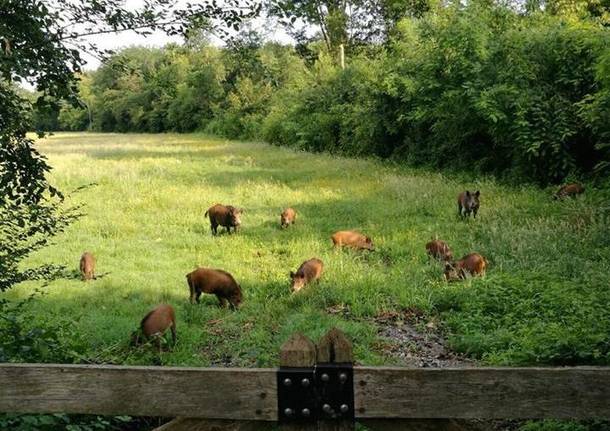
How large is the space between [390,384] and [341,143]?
1238 inches

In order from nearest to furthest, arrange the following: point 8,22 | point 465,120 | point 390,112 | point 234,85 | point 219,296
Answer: point 8,22, point 219,296, point 465,120, point 390,112, point 234,85

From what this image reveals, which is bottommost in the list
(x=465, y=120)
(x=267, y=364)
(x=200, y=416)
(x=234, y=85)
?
(x=267, y=364)

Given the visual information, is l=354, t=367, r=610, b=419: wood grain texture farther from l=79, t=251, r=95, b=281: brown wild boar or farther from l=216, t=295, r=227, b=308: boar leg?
l=79, t=251, r=95, b=281: brown wild boar

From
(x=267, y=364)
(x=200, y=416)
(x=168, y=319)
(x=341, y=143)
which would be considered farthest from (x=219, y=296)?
(x=341, y=143)

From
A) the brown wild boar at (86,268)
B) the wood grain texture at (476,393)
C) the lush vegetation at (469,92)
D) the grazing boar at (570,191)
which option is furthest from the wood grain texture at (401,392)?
the grazing boar at (570,191)

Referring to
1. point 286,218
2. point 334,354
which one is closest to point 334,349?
point 334,354

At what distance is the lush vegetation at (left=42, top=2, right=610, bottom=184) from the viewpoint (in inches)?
573

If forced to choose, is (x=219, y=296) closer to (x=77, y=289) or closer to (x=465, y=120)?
(x=77, y=289)

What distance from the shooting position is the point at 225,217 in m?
13.6

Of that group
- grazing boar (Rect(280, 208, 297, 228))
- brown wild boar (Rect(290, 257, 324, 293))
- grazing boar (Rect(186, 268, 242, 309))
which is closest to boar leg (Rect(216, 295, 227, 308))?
grazing boar (Rect(186, 268, 242, 309))

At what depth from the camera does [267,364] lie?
21.3 ft

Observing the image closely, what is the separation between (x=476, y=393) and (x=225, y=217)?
37.7ft

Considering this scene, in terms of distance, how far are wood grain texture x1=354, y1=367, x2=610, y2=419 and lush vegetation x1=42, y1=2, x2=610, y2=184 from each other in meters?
3.64

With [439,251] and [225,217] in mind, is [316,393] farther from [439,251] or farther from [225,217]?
[225,217]
